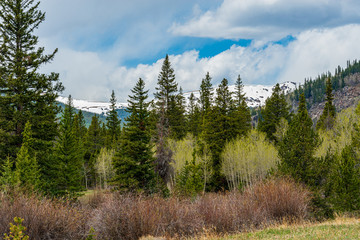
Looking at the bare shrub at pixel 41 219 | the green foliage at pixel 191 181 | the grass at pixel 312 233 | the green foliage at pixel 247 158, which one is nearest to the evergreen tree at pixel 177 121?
the green foliage at pixel 247 158

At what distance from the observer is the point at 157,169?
32.1 meters

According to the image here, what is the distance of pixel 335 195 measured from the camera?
61.9ft

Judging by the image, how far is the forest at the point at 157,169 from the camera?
12.6 m

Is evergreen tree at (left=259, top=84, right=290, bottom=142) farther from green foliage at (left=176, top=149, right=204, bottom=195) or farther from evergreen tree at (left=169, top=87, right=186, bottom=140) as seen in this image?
green foliage at (left=176, top=149, right=204, bottom=195)

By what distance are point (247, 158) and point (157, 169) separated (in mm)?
12853

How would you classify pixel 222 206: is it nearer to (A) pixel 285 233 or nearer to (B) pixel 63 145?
(A) pixel 285 233

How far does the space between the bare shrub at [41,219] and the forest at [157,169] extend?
1.7 inches

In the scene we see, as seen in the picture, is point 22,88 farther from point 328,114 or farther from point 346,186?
point 328,114

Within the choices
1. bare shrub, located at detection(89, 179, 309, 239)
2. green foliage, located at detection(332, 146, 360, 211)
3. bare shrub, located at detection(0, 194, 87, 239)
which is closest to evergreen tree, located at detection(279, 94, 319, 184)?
green foliage, located at detection(332, 146, 360, 211)

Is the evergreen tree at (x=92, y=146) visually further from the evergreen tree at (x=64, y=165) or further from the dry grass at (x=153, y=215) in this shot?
the dry grass at (x=153, y=215)

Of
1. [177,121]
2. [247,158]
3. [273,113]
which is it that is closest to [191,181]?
[247,158]

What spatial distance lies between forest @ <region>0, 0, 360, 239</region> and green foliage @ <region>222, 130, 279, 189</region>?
0.59ft

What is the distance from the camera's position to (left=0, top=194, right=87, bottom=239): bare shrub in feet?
35.5

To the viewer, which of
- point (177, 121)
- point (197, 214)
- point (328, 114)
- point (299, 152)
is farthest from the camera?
point (328, 114)
